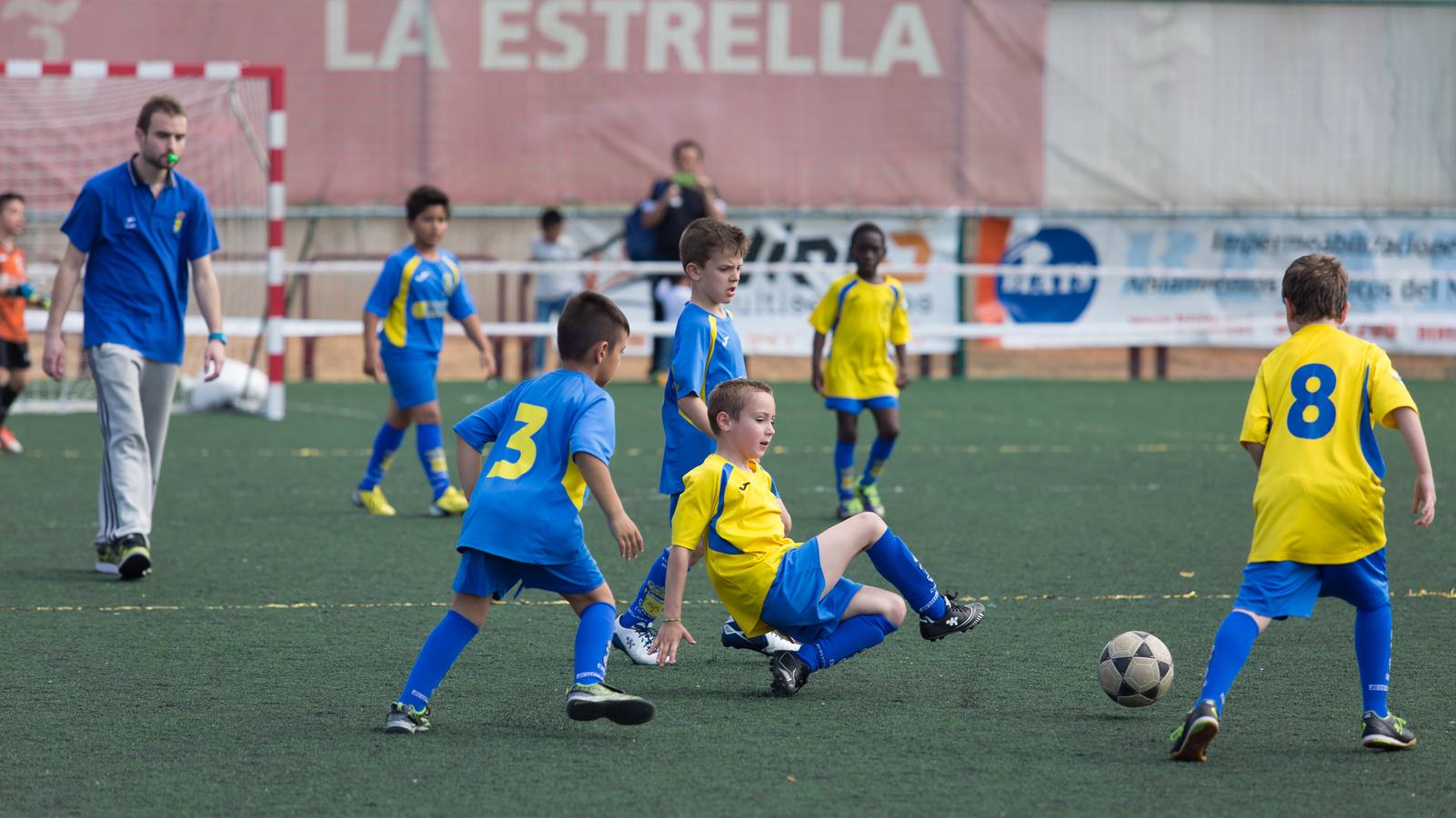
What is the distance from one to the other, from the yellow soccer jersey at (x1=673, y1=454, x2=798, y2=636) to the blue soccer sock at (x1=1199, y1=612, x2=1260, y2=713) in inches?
52.5

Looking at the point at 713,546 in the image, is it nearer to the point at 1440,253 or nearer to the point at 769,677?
the point at 769,677

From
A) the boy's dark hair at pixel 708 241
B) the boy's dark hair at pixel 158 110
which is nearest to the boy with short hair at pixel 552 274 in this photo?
the boy's dark hair at pixel 158 110

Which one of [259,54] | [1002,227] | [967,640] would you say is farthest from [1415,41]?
[967,640]

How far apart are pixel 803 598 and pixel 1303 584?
144 cm

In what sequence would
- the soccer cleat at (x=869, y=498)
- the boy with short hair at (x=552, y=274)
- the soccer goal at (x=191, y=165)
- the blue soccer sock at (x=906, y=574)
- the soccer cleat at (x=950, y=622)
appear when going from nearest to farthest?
the blue soccer sock at (x=906, y=574)
the soccer cleat at (x=950, y=622)
the soccer cleat at (x=869, y=498)
the soccer goal at (x=191, y=165)
the boy with short hair at (x=552, y=274)

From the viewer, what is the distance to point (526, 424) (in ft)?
16.6

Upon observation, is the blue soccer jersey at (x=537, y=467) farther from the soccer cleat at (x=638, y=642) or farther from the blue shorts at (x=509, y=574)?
the soccer cleat at (x=638, y=642)

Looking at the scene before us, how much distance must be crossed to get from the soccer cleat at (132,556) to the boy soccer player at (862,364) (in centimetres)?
371

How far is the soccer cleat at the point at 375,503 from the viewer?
10.1m

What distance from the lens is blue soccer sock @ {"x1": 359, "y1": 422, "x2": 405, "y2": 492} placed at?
10086 millimetres

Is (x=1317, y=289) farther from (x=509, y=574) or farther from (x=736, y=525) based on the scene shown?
(x=509, y=574)

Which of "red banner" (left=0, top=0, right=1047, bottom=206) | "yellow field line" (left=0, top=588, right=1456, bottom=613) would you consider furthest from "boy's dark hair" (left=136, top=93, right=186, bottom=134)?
"red banner" (left=0, top=0, right=1047, bottom=206)

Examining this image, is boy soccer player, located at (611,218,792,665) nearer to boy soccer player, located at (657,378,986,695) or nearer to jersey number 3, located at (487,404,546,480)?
boy soccer player, located at (657,378,986,695)

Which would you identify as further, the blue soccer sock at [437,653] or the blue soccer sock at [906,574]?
the blue soccer sock at [906,574]
